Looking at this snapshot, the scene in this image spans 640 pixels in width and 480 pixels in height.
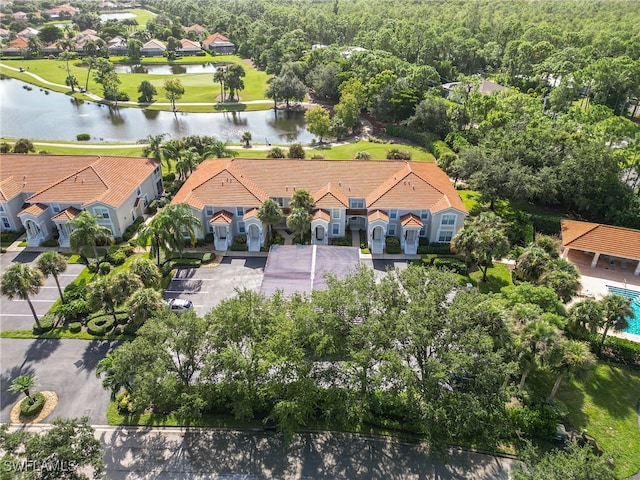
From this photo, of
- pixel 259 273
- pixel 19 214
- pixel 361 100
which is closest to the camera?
pixel 259 273

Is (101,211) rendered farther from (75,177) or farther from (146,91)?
(146,91)

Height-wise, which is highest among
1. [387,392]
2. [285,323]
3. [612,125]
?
[612,125]

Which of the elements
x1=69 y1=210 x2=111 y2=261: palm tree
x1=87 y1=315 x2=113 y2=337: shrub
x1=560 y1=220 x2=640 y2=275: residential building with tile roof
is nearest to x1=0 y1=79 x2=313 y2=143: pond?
x1=69 y1=210 x2=111 y2=261: palm tree

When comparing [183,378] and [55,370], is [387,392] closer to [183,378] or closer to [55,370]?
[183,378]

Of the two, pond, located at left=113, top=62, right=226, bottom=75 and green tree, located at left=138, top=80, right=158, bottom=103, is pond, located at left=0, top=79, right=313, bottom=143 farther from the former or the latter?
pond, located at left=113, top=62, right=226, bottom=75

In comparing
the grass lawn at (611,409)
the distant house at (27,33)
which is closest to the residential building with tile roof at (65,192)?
the grass lawn at (611,409)

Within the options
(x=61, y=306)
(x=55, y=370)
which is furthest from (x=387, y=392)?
(x=61, y=306)

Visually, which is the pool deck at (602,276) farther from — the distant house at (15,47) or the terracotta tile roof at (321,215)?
the distant house at (15,47)
